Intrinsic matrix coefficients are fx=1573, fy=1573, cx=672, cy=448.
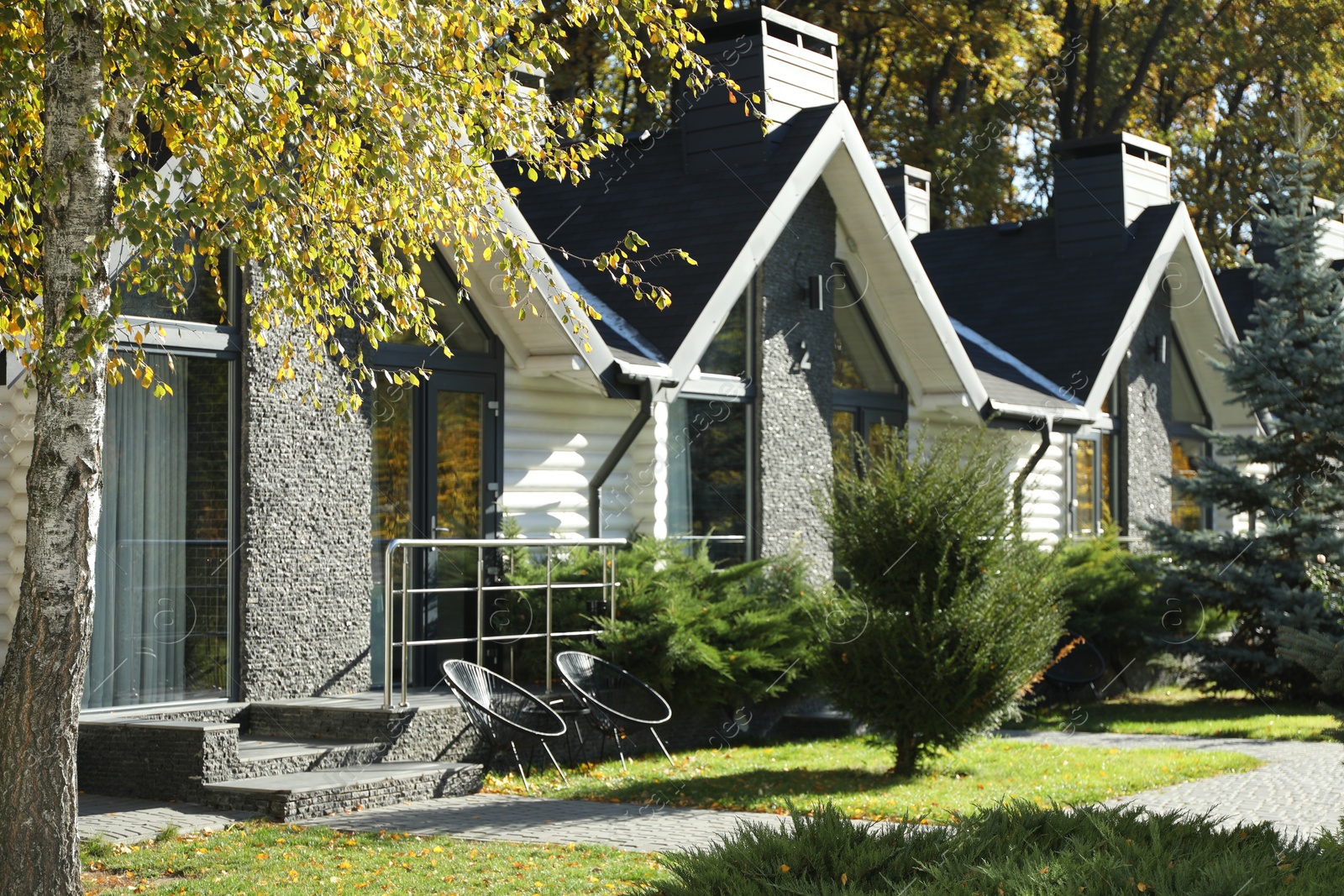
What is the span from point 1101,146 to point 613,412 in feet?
38.6

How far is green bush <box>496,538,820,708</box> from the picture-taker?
12516 millimetres

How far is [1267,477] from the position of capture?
1769 cm

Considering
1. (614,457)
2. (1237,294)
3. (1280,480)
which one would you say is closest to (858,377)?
(614,457)

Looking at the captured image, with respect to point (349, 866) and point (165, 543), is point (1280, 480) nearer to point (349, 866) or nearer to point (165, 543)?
point (165, 543)

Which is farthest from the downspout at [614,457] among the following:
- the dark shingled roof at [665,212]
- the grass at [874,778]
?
the grass at [874,778]

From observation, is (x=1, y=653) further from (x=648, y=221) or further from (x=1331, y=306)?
(x=1331, y=306)

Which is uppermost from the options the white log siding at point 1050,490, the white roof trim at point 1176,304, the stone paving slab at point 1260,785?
the white roof trim at point 1176,304

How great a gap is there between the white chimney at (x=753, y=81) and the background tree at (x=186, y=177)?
746 centimetres

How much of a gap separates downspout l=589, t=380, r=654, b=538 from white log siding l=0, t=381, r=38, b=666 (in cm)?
497

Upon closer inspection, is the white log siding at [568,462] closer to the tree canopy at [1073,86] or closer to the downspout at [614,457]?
the downspout at [614,457]

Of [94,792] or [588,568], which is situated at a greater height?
[588,568]

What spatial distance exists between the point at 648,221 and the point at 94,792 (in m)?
7.88

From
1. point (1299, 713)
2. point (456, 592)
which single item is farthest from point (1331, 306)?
point (456, 592)

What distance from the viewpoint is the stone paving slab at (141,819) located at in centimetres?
873
